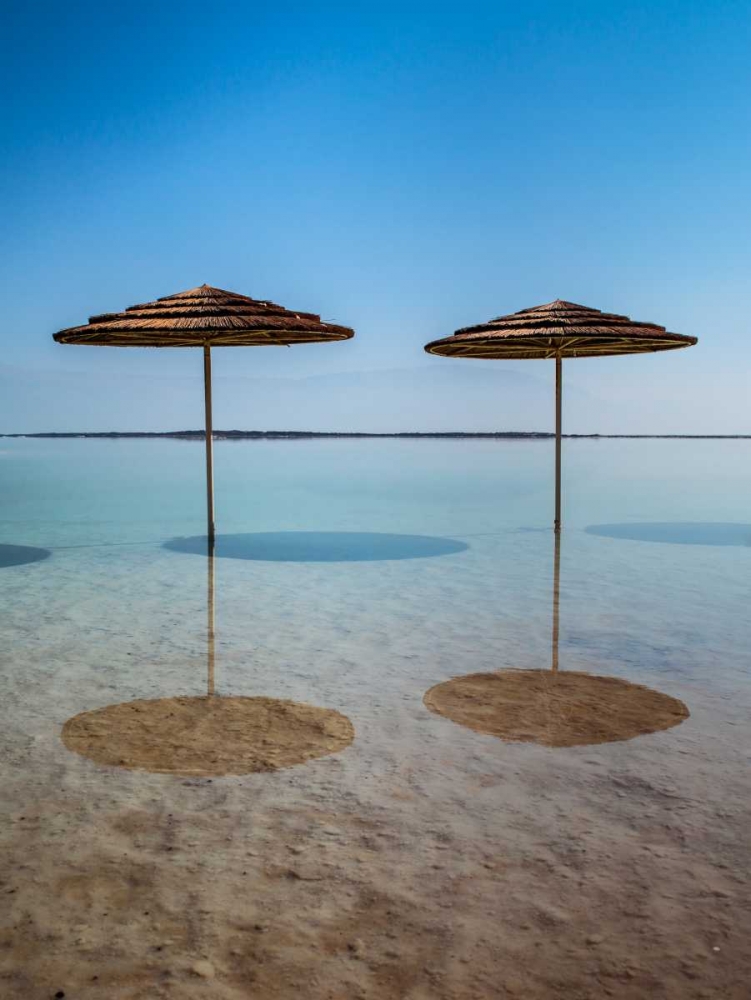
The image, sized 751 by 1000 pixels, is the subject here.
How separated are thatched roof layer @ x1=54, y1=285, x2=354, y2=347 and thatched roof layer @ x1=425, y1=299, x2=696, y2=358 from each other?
3.74 ft

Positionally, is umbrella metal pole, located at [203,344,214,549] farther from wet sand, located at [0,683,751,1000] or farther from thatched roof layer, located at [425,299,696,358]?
wet sand, located at [0,683,751,1000]

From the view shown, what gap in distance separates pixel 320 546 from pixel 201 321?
88.7 inches

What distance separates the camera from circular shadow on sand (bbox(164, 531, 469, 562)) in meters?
7.35

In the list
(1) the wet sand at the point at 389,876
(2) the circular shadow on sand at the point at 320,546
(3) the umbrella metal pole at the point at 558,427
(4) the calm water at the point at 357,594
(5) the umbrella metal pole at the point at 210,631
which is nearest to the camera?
(1) the wet sand at the point at 389,876

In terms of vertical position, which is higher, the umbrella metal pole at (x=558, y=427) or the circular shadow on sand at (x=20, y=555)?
the umbrella metal pole at (x=558, y=427)

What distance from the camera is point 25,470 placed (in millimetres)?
21922

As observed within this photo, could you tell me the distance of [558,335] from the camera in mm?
7508

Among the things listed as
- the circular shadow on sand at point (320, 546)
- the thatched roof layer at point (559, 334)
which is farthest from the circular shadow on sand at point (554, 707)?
the thatched roof layer at point (559, 334)

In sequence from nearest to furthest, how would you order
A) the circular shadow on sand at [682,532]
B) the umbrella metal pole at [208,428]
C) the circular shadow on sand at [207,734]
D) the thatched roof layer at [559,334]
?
the circular shadow on sand at [207,734], the thatched roof layer at [559,334], the umbrella metal pole at [208,428], the circular shadow on sand at [682,532]

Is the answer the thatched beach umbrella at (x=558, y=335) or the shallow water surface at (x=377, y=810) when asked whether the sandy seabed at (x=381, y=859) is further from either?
the thatched beach umbrella at (x=558, y=335)

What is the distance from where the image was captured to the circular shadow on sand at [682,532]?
852 cm

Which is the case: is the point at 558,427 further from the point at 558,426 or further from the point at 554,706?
the point at 554,706

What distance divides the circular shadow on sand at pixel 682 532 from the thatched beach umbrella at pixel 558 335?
2.19 ft

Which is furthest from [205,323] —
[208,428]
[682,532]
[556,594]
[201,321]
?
[682,532]
